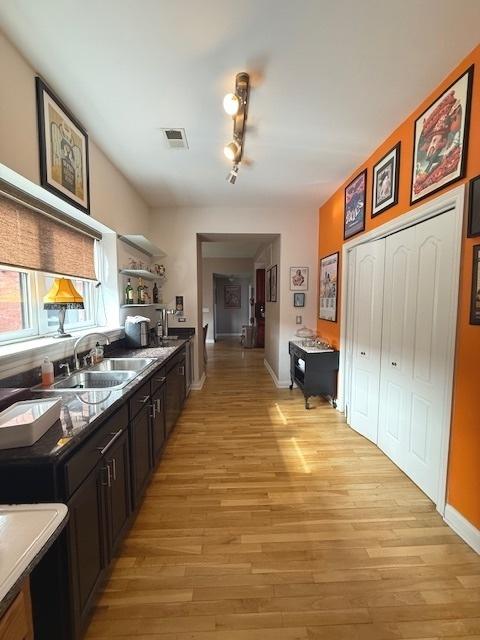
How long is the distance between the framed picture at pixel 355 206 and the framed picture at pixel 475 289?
1.45m

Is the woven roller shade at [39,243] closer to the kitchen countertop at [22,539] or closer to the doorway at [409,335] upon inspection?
the kitchen countertop at [22,539]

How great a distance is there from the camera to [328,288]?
3.80m

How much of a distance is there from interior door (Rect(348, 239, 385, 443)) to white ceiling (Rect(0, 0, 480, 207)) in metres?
1.08

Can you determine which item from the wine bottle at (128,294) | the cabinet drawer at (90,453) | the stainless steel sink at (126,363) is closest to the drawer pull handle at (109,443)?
the cabinet drawer at (90,453)

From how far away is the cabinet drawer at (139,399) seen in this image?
5.68ft

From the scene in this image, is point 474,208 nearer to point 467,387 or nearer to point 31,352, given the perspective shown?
point 467,387

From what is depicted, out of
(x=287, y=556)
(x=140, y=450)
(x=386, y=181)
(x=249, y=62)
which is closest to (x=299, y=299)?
(x=386, y=181)

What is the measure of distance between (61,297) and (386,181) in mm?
2863

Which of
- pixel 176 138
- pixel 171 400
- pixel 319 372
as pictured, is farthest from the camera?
pixel 319 372

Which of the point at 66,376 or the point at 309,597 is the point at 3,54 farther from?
the point at 309,597

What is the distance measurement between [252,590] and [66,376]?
173cm

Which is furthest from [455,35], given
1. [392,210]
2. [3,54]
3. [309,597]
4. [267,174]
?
[309,597]

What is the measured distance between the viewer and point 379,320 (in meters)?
2.63

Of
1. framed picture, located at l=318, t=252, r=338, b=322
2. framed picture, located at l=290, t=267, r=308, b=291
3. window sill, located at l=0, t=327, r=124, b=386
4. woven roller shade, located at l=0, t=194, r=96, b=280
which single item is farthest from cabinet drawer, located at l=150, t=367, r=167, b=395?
framed picture, located at l=290, t=267, r=308, b=291
